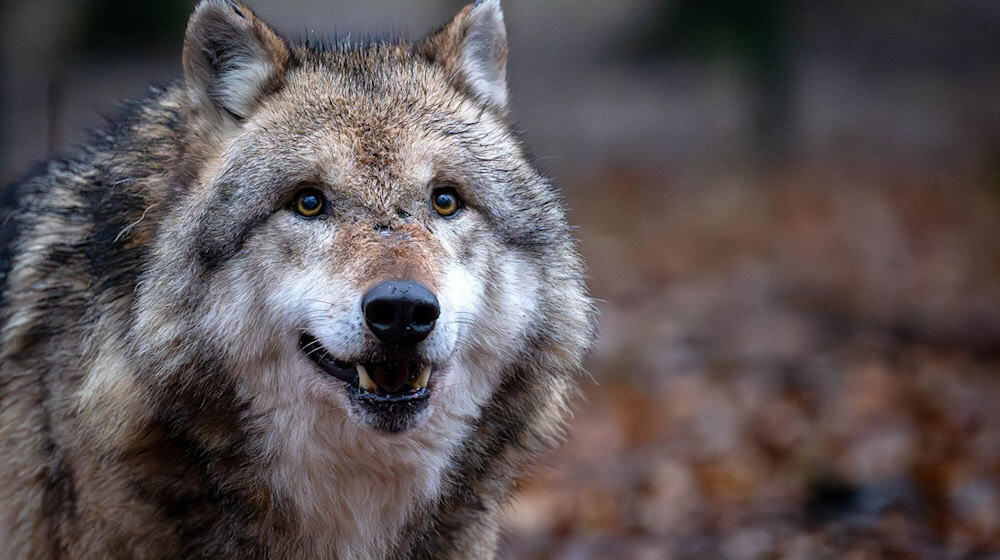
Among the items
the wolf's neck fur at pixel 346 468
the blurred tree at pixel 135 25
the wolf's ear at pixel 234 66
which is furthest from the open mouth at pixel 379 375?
the blurred tree at pixel 135 25

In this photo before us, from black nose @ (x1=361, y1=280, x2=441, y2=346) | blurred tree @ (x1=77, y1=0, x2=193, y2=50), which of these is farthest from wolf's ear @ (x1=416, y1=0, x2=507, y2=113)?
blurred tree @ (x1=77, y1=0, x2=193, y2=50)

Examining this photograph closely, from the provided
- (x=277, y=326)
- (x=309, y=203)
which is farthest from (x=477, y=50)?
(x=277, y=326)

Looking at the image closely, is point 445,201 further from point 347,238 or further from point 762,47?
point 762,47

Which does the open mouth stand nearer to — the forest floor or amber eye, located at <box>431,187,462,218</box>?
amber eye, located at <box>431,187,462,218</box>

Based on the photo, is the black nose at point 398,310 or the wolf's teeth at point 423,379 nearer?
the black nose at point 398,310

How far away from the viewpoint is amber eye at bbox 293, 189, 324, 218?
3090mm

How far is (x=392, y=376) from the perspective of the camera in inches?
116

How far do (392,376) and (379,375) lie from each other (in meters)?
0.04

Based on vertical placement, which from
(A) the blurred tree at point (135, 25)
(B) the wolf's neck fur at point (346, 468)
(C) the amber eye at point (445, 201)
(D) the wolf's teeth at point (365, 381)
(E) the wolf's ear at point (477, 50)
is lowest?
(B) the wolf's neck fur at point (346, 468)

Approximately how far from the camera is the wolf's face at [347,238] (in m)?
2.89

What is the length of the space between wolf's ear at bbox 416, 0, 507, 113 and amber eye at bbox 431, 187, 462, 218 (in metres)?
0.61

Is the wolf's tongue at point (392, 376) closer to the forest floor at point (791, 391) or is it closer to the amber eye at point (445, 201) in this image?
the amber eye at point (445, 201)

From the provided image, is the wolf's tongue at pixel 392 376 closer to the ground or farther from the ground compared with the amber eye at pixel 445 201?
closer to the ground

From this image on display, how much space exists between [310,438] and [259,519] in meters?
0.31
